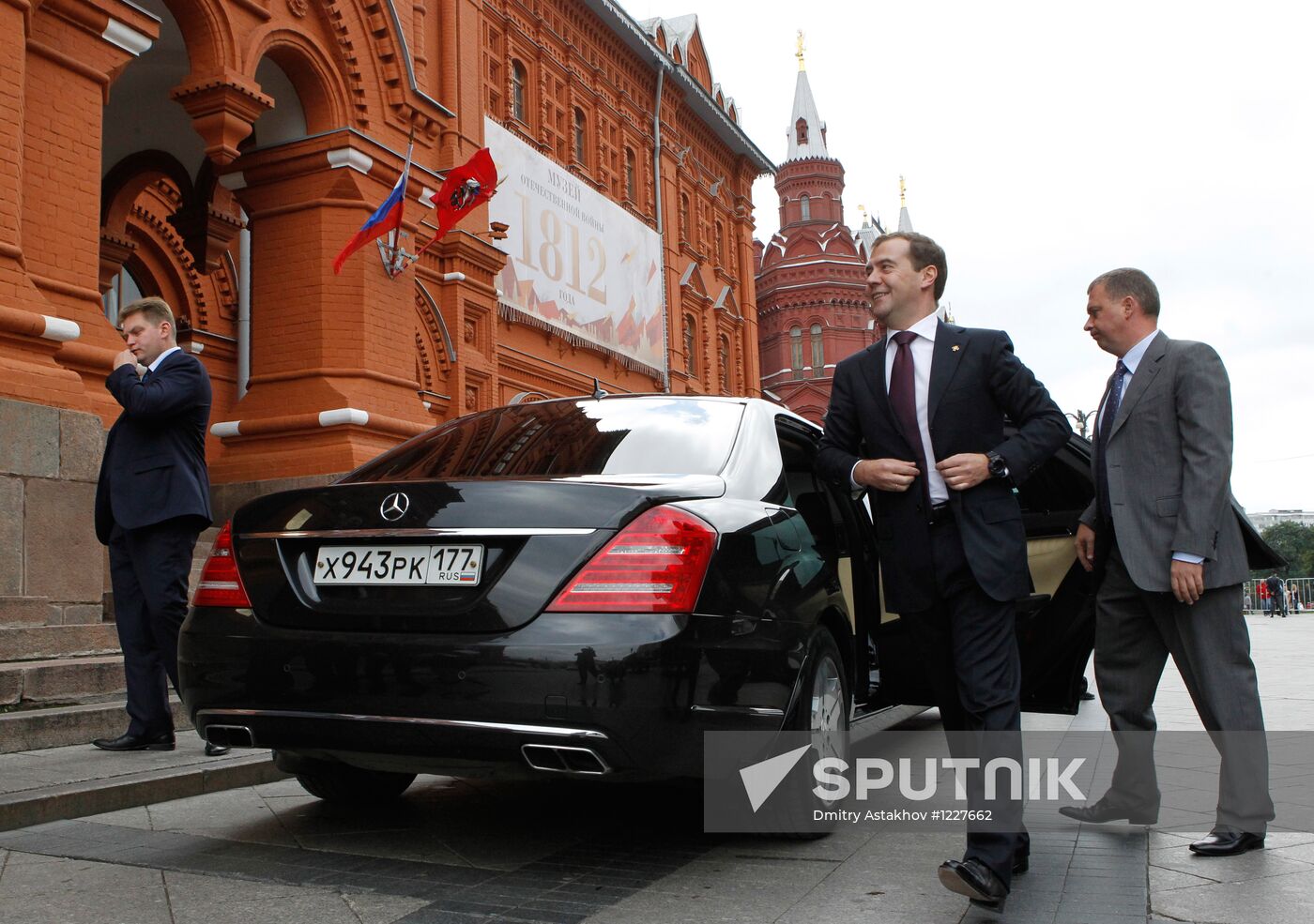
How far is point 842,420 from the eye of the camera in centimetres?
371

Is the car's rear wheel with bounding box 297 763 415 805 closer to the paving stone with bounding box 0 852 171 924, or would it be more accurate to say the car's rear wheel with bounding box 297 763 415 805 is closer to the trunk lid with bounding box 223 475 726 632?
the paving stone with bounding box 0 852 171 924

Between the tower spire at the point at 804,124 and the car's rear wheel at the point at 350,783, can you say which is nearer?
the car's rear wheel at the point at 350,783

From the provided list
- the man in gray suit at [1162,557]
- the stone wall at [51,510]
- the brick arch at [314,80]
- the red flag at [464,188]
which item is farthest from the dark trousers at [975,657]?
the red flag at [464,188]

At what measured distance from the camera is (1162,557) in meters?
3.96

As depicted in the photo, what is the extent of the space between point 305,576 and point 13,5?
6169 mm

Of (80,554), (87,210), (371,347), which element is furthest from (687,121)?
(80,554)

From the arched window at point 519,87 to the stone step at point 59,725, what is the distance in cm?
Result: 1976

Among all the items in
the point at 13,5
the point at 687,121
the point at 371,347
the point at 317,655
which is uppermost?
the point at 687,121

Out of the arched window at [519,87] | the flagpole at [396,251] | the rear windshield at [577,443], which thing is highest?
the arched window at [519,87]

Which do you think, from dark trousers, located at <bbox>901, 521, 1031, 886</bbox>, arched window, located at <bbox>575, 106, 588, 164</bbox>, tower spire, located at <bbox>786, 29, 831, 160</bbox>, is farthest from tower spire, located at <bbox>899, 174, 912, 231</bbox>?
dark trousers, located at <bbox>901, 521, 1031, 886</bbox>

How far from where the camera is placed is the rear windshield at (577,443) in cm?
381

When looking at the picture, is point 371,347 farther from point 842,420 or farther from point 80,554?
point 842,420

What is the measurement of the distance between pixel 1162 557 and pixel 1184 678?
1.36 ft

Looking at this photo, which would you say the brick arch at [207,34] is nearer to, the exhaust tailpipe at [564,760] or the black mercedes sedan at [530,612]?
the black mercedes sedan at [530,612]
